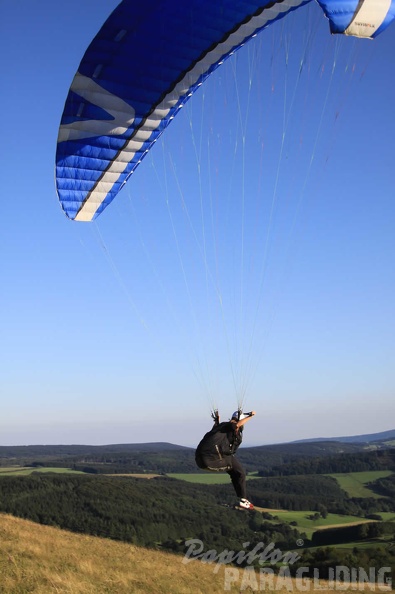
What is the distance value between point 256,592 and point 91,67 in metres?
15.7

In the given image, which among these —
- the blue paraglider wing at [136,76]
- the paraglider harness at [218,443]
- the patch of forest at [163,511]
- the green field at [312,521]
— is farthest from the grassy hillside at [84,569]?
the green field at [312,521]

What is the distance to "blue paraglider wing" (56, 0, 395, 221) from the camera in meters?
9.07

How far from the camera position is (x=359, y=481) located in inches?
4210

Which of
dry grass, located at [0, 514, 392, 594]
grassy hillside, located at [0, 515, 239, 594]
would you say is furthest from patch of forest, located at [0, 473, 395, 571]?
grassy hillside, located at [0, 515, 239, 594]

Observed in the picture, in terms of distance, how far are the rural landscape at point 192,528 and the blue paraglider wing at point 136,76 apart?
6689 millimetres

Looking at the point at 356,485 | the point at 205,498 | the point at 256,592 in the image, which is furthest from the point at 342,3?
the point at 356,485

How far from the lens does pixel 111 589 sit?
12.8 metres

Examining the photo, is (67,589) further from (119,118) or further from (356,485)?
(356,485)

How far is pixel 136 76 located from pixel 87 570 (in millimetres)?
11386

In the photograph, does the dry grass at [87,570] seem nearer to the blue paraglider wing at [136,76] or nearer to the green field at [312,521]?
the blue paraglider wing at [136,76]

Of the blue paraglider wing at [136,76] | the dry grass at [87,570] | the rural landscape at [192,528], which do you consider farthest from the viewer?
the rural landscape at [192,528]

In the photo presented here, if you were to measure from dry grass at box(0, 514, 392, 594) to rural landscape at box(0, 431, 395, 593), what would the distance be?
49 mm

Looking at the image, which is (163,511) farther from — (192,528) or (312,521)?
(312,521)

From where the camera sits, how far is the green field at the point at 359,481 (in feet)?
319
